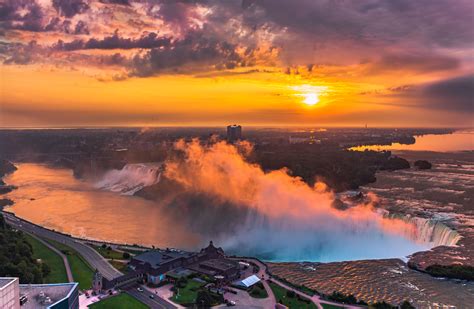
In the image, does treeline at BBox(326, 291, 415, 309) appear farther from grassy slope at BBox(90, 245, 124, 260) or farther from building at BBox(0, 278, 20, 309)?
building at BBox(0, 278, 20, 309)

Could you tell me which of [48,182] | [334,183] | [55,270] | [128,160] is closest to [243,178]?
[334,183]

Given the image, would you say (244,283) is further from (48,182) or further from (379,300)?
(48,182)

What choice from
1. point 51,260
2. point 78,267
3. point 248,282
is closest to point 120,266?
point 78,267

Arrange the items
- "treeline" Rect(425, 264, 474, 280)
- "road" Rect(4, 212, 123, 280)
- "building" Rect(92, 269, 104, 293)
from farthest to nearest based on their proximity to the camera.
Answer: "road" Rect(4, 212, 123, 280) → "treeline" Rect(425, 264, 474, 280) → "building" Rect(92, 269, 104, 293)

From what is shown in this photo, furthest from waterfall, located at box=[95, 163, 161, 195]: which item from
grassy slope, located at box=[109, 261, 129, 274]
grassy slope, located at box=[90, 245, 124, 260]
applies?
grassy slope, located at box=[109, 261, 129, 274]

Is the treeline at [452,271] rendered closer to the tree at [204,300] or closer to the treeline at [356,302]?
the treeline at [356,302]
